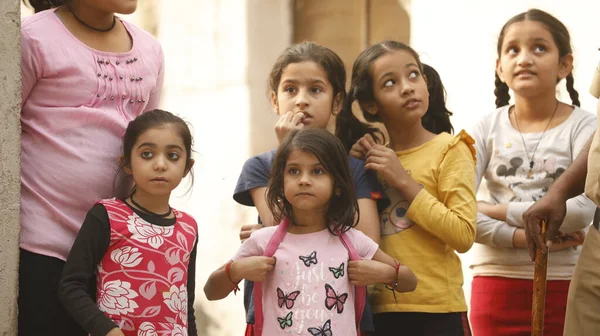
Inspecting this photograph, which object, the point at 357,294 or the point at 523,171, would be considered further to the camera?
the point at 523,171

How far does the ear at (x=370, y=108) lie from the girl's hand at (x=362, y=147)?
182mm

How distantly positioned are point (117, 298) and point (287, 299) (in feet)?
1.75

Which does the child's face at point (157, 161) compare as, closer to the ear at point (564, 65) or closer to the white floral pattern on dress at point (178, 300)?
the white floral pattern on dress at point (178, 300)

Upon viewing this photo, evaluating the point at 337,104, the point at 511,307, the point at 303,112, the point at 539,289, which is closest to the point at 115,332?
the point at 303,112

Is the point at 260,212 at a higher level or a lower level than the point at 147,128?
lower

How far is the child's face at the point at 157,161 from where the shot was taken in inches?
116

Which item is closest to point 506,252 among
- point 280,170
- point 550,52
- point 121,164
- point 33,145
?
point 550,52

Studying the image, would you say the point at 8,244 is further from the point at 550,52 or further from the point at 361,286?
the point at 550,52

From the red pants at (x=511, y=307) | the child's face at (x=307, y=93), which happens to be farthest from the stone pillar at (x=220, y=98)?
the child's face at (x=307, y=93)

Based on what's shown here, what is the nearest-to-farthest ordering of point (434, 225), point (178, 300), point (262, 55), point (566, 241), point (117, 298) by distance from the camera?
point (117, 298), point (178, 300), point (434, 225), point (566, 241), point (262, 55)

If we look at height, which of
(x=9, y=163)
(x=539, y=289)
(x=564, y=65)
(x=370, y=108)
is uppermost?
(x=564, y=65)

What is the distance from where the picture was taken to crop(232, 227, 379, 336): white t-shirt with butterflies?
2.92m

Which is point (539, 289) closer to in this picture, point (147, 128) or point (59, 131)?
point (147, 128)

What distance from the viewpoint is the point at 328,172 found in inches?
120
